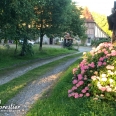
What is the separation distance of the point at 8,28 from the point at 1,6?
2776 millimetres

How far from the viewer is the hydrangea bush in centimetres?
978

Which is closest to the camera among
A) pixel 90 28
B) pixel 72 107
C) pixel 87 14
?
pixel 72 107

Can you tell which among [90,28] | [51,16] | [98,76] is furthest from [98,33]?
[98,76]

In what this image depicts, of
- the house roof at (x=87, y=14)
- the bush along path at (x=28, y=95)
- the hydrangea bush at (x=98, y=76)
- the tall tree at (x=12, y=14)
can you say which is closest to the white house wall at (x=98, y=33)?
the house roof at (x=87, y=14)

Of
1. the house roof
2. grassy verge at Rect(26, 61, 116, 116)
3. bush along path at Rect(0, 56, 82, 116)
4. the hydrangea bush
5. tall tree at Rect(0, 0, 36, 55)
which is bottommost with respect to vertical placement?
bush along path at Rect(0, 56, 82, 116)

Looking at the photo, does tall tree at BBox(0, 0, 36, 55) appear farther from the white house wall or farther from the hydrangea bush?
the white house wall

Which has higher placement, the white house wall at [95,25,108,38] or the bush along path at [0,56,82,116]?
the white house wall at [95,25,108,38]

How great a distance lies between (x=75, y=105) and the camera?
962 centimetres

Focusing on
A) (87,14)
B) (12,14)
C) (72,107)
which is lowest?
(72,107)

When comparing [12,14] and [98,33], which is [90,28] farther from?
[12,14]

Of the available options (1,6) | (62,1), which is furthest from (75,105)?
(62,1)

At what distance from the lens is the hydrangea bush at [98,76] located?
978cm

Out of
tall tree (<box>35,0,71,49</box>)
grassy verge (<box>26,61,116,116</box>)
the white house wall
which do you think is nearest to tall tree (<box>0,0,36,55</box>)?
tall tree (<box>35,0,71,49</box>)

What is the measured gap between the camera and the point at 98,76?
415 inches
